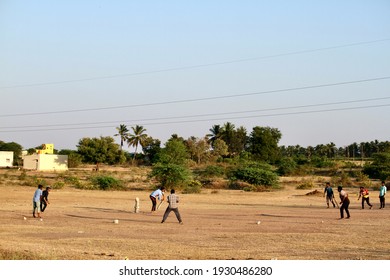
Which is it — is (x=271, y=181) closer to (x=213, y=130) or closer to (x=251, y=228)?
(x=251, y=228)

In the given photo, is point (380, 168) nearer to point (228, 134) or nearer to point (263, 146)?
point (263, 146)

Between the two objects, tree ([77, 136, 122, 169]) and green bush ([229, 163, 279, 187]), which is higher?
tree ([77, 136, 122, 169])

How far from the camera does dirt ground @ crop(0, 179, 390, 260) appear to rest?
17891 mm

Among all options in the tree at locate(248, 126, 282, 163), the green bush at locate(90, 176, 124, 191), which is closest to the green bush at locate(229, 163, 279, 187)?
the green bush at locate(90, 176, 124, 191)

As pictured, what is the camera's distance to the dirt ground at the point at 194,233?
58.7ft

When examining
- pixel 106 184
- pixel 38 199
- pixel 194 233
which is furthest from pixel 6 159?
pixel 194 233

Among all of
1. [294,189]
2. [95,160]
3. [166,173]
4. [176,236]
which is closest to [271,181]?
[294,189]

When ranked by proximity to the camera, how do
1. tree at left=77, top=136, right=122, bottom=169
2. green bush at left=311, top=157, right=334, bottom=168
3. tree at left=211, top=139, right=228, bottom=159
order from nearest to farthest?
green bush at left=311, top=157, right=334, bottom=168 < tree at left=77, top=136, right=122, bottom=169 < tree at left=211, top=139, right=228, bottom=159

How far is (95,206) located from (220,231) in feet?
52.5

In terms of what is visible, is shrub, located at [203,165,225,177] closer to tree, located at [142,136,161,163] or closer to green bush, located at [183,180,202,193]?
green bush, located at [183,180,202,193]

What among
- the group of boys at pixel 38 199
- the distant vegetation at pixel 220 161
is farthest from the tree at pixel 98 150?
the group of boys at pixel 38 199

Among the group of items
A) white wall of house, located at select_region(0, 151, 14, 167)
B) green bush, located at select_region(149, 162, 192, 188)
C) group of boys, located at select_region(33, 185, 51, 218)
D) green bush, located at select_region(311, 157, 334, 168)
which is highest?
white wall of house, located at select_region(0, 151, 14, 167)

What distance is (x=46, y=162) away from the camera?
321 ft

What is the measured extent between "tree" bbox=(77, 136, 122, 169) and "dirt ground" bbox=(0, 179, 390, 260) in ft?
206
